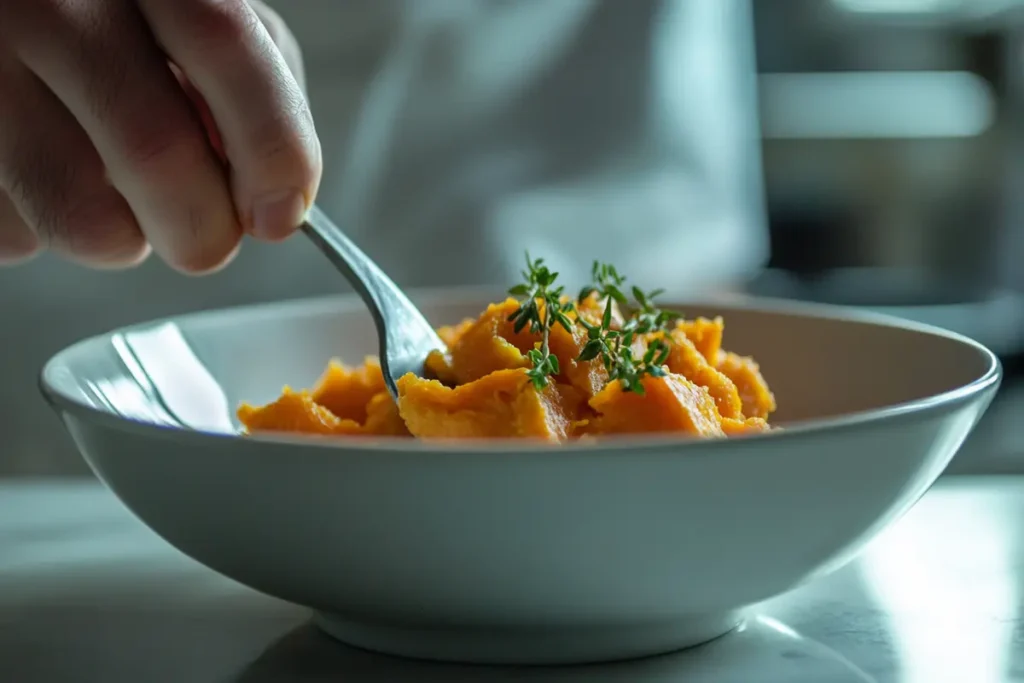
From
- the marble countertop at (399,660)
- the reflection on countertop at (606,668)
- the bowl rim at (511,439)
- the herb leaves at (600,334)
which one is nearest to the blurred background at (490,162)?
the marble countertop at (399,660)

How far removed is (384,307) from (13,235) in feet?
0.96

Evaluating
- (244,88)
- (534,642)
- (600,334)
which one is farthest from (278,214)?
(534,642)

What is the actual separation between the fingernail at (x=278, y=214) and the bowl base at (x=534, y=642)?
289 mm

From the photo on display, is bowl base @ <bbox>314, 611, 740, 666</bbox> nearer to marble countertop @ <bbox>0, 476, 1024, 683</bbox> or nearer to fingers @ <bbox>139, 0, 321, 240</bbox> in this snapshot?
marble countertop @ <bbox>0, 476, 1024, 683</bbox>

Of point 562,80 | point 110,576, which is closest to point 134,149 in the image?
point 110,576

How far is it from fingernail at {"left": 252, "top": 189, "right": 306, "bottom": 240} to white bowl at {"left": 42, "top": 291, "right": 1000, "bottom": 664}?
183 mm

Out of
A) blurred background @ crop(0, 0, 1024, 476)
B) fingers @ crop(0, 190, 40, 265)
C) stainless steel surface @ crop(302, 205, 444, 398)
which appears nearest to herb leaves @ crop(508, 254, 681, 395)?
stainless steel surface @ crop(302, 205, 444, 398)

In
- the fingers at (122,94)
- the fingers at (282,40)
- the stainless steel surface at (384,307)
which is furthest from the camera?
the fingers at (282,40)

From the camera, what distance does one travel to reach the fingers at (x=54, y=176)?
85 cm

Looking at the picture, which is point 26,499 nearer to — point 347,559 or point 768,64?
point 347,559

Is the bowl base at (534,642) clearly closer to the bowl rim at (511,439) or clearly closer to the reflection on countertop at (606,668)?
the reflection on countertop at (606,668)

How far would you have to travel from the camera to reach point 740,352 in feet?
3.74

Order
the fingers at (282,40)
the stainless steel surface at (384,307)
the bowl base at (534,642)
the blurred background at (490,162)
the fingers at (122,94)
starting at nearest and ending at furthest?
the bowl base at (534,642) < the fingers at (122,94) < the stainless steel surface at (384,307) < the fingers at (282,40) < the blurred background at (490,162)

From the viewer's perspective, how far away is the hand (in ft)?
2.68
